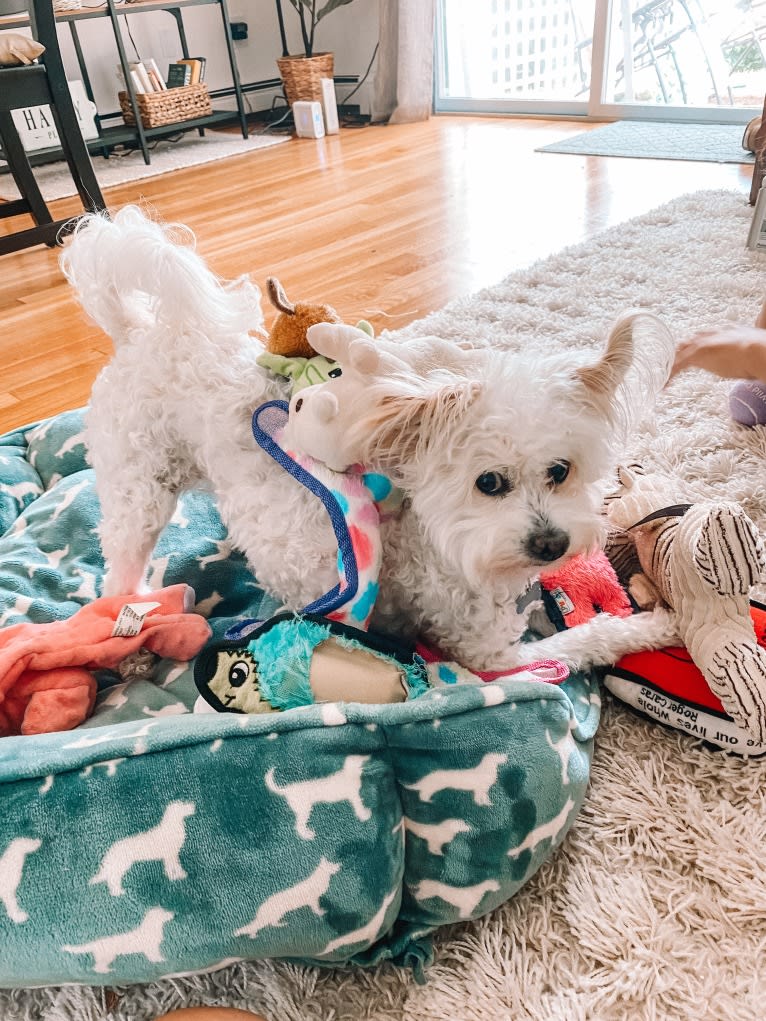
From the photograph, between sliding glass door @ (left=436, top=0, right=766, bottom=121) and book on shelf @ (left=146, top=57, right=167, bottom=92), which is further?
book on shelf @ (left=146, top=57, right=167, bottom=92)

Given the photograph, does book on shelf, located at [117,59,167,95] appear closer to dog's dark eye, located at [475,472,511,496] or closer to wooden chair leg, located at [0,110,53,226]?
wooden chair leg, located at [0,110,53,226]

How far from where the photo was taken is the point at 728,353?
1.30 meters

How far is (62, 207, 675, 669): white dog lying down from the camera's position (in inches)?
32.4

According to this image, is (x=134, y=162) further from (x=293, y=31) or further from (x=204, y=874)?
(x=204, y=874)

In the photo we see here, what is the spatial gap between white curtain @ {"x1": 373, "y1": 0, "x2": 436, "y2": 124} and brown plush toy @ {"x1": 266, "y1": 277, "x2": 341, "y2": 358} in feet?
14.3

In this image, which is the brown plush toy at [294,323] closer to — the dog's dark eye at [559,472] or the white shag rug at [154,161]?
the dog's dark eye at [559,472]

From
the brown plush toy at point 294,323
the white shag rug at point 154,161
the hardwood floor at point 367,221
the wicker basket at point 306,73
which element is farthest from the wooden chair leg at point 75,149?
the brown plush toy at point 294,323

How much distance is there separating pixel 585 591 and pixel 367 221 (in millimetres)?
2470

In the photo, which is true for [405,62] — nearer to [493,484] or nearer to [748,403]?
[748,403]

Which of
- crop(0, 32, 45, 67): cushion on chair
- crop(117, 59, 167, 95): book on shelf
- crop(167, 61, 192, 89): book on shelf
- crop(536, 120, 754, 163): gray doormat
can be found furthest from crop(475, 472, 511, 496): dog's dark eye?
crop(167, 61, 192, 89): book on shelf

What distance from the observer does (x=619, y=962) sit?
2.48 feet

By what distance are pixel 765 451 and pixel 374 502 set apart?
3.06 feet

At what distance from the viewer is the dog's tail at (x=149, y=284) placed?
1.07 metres

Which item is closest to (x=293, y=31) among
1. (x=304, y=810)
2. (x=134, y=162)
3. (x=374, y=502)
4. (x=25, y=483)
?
(x=134, y=162)
